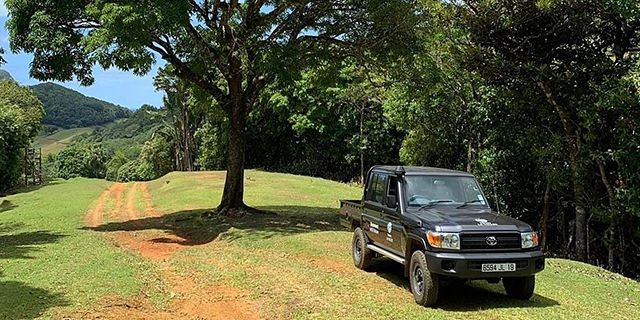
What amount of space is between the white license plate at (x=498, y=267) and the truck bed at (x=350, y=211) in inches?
149

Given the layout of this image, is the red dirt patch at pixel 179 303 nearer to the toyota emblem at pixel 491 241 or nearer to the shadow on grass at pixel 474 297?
the shadow on grass at pixel 474 297

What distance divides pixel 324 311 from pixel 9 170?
38.4m

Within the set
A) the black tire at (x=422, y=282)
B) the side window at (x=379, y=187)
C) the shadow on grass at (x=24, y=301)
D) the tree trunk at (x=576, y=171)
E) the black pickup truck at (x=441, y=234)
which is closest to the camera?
the shadow on grass at (x=24, y=301)

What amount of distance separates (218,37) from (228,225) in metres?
6.42

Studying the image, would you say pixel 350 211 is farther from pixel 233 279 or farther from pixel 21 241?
pixel 21 241

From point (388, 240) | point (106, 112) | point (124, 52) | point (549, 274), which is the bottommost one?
point (549, 274)

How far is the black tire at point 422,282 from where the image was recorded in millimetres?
8484

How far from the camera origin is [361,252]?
11.5 metres

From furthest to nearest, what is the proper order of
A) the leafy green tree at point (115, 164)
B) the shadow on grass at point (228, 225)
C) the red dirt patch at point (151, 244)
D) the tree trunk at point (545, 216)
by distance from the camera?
the leafy green tree at point (115, 164)
the tree trunk at point (545, 216)
the shadow on grass at point (228, 225)
the red dirt patch at point (151, 244)

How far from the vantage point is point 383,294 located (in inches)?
375

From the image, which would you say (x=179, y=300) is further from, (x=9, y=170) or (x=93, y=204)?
(x=9, y=170)

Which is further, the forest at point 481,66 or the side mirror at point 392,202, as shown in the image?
the forest at point 481,66

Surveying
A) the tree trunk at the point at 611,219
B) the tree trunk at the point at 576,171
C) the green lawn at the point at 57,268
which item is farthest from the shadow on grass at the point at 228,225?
the tree trunk at the point at 611,219

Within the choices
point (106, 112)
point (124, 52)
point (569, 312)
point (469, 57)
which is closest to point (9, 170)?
point (124, 52)
